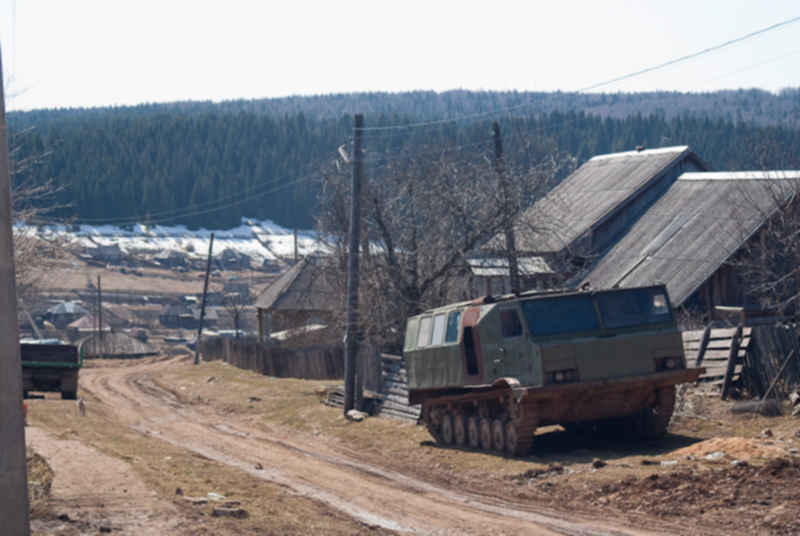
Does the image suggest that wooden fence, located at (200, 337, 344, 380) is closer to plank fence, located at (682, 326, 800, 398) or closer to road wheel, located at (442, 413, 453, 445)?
road wheel, located at (442, 413, 453, 445)

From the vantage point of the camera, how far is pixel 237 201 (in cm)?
19725

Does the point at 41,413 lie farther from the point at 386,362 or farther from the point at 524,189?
the point at 524,189

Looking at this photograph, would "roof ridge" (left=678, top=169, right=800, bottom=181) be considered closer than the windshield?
No

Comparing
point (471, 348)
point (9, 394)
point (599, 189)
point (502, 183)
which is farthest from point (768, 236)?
point (9, 394)

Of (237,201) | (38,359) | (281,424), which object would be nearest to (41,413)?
(38,359)

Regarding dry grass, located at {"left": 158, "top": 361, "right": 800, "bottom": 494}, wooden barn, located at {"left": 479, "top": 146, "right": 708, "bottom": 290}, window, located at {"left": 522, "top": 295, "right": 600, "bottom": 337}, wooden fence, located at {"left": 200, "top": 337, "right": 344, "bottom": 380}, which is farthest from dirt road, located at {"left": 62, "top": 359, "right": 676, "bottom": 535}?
wooden barn, located at {"left": 479, "top": 146, "right": 708, "bottom": 290}

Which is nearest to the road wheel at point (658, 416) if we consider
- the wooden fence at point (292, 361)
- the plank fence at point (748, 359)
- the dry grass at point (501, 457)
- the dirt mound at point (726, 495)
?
the dry grass at point (501, 457)

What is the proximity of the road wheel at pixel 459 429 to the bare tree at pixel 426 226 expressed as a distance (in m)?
8.08

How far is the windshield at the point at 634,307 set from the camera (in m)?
18.3

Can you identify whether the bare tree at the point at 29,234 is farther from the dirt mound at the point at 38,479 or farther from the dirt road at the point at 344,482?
the dirt mound at the point at 38,479

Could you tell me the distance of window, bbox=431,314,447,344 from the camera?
70.1ft

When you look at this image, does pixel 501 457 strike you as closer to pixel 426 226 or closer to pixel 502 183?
pixel 502 183

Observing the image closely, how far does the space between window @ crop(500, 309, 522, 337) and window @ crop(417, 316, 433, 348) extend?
3.58 m

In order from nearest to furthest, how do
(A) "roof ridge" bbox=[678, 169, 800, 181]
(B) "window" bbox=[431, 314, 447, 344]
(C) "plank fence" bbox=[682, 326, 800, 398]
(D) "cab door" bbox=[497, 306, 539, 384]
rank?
1. (D) "cab door" bbox=[497, 306, 539, 384]
2. (C) "plank fence" bbox=[682, 326, 800, 398]
3. (B) "window" bbox=[431, 314, 447, 344]
4. (A) "roof ridge" bbox=[678, 169, 800, 181]
